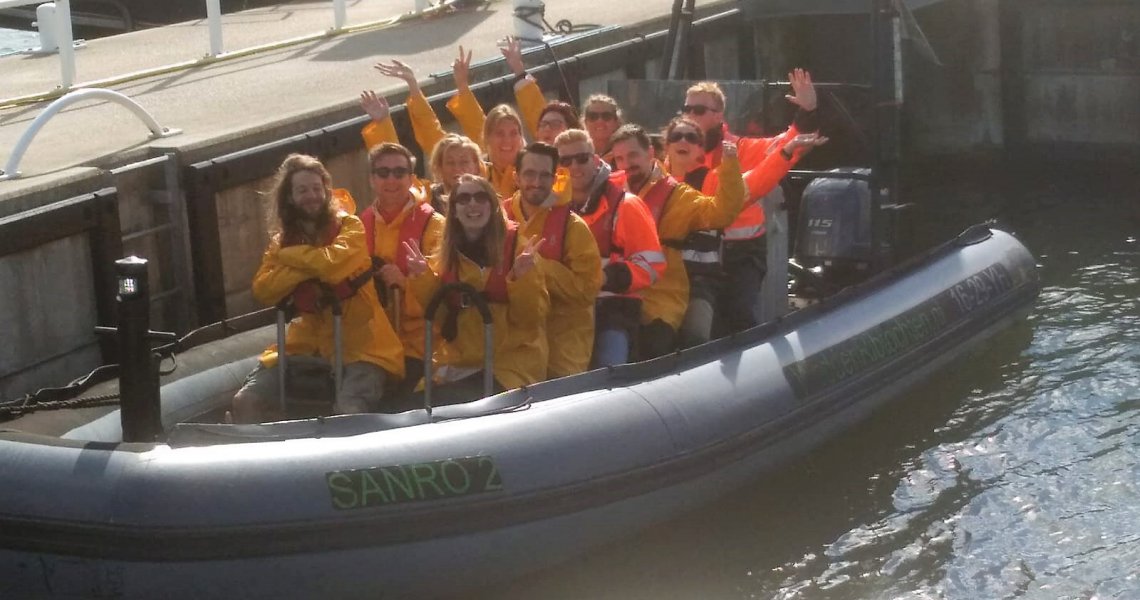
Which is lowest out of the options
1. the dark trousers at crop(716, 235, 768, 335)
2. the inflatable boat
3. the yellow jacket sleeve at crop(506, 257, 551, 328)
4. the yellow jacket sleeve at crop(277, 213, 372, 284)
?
the inflatable boat

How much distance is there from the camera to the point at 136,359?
5.21m

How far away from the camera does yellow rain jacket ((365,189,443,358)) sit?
20.0 ft

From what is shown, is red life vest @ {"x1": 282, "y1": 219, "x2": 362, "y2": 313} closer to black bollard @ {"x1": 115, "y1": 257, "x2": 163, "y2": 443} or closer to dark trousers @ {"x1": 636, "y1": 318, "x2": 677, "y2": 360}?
black bollard @ {"x1": 115, "y1": 257, "x2": 163, "y2": 443}

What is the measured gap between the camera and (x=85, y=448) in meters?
5.09

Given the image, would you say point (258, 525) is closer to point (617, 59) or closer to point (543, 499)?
point (543, 499)

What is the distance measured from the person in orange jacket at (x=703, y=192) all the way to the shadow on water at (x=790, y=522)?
0.75 meters

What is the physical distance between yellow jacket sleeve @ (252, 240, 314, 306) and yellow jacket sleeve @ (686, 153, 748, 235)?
5.50 ft

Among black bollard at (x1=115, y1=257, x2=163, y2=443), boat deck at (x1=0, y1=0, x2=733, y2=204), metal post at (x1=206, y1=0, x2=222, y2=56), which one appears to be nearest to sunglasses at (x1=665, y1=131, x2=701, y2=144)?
black bollard at (x1=115, y1=257, x2=163, y2=443)

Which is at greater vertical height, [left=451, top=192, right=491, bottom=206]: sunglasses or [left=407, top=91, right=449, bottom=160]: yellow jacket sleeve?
[left=407, top=91, right=449, bottom=160]: yellow jacket sleeve

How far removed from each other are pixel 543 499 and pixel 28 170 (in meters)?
3.55

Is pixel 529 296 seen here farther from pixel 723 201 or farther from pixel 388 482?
pixel 723 201

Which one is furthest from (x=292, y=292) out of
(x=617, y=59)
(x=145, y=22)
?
(x=145, y=22)

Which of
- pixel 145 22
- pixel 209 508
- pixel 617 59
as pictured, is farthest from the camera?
pixel 145 22

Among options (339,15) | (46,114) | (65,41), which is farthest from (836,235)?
(339,15)
